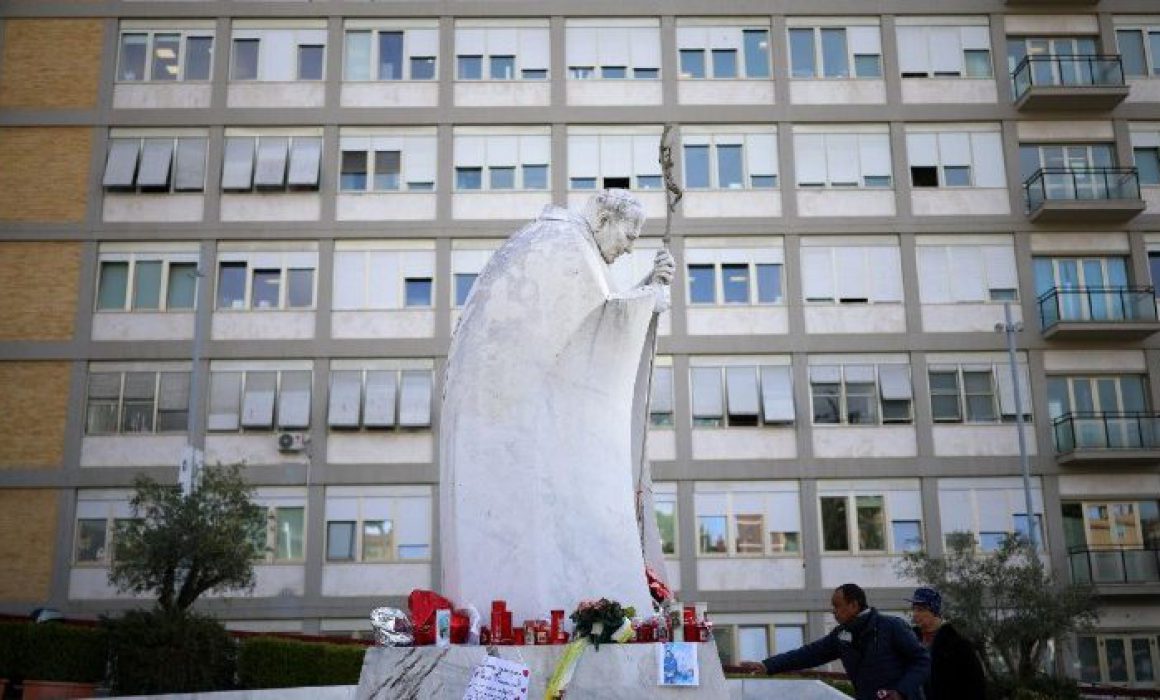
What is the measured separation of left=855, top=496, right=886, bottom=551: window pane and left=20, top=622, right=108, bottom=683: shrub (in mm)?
21811

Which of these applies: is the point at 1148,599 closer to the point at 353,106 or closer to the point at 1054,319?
the point at 1054,319

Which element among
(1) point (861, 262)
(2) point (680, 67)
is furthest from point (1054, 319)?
(2) point (680, 67)

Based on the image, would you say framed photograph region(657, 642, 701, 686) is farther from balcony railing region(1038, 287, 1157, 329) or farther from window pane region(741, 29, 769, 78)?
window pane region(741, 29, 769, 78)

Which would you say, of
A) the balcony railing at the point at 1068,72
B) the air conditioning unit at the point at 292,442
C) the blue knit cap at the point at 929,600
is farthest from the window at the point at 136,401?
the blue knit cap at the point at 929,600

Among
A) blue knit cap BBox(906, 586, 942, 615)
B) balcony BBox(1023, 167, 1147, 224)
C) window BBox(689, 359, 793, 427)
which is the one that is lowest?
blue knit cap BBox(906, 586, 942, 615)

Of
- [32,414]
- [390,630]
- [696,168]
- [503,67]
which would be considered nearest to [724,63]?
[696,168]

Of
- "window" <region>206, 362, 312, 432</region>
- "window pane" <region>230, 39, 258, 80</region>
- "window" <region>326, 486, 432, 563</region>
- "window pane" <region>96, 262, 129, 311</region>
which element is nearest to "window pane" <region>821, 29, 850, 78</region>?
"window pane" <region>230, 39, 258, 80</region>

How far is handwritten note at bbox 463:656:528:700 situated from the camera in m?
8.11

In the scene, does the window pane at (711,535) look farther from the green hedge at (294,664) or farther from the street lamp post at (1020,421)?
the green hedge at (294,664)

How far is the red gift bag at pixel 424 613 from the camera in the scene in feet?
27.9

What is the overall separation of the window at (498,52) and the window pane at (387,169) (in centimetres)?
338

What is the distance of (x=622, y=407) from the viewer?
33.3ft

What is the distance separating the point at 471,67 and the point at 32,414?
56.7ft

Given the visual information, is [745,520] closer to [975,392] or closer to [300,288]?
[975,392]
